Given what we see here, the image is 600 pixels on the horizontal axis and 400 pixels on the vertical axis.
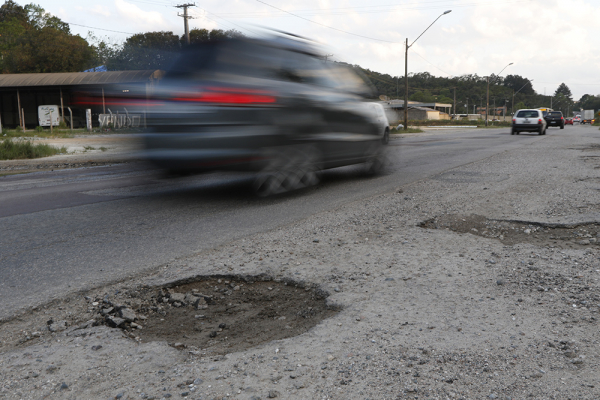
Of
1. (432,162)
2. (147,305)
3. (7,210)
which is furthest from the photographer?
(432,162)

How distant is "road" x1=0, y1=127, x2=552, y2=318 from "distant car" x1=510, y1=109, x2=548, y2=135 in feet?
74.1

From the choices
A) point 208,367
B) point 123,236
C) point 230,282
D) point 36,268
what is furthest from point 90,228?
point 208,367

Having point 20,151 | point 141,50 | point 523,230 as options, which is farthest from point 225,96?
point 141,50

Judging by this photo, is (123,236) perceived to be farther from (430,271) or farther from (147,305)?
(430,271)

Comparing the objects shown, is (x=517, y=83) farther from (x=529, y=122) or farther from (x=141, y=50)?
(x=529, y=122)

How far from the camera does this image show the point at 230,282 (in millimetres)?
3369

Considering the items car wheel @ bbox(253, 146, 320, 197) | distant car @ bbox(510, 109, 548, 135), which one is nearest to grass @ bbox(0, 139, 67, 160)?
car wheel @ bbox(253, 146, 320, 197)

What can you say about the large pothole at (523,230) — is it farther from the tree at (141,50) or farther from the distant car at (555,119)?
the tree at (141,50)

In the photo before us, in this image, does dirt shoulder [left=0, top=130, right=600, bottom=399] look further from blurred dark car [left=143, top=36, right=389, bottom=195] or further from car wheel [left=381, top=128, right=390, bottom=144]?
car wheel [left=381, top=128, right=390, bottom=144]

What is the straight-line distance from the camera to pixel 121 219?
516cm

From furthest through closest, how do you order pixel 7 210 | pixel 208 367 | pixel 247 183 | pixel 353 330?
pixel 247 183
pixel 7 210
pixel 353 330
pixel 208 367

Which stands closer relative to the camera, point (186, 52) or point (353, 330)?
point (353, 330)

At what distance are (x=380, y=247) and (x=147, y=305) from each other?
1.90 m

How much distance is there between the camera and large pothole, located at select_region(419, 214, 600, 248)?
423cm
